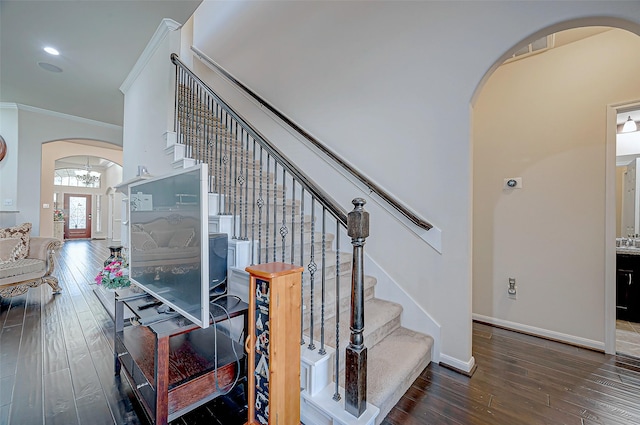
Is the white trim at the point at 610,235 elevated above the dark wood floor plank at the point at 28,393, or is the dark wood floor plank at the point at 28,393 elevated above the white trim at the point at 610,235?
the white trim at the point at 610,235

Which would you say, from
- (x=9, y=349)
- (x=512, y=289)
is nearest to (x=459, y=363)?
(x=512, y=289)

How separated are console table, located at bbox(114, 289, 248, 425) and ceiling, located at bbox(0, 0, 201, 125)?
9.27 feet

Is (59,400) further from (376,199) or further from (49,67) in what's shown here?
(49,67)

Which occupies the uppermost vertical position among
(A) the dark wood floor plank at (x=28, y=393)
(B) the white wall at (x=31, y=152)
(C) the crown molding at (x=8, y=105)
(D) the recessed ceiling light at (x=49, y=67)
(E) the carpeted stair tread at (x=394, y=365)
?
(D) the recessed ceiling light at (x=49, y=67)

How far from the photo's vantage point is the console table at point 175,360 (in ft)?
4.22

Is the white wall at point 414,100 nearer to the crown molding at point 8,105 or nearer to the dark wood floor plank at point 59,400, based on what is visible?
the dark wood floor plank at point 59,400

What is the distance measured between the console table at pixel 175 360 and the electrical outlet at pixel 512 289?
2685 mm

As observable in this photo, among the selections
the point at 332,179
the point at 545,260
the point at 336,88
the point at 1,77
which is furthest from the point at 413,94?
the point at 1,77

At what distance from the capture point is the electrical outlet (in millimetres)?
2746

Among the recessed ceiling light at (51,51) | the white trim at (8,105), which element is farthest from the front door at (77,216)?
the recessed ceiling light at (51,51)

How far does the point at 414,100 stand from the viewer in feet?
7.47

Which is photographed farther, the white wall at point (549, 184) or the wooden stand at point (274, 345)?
the white wall at point (549, 184)

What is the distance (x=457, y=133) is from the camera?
6.67 ft

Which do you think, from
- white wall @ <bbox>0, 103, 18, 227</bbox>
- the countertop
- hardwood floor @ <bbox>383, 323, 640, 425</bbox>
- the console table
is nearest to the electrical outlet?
hardwood floor @ <bbox>383, 323, 640, 425</bbox>
